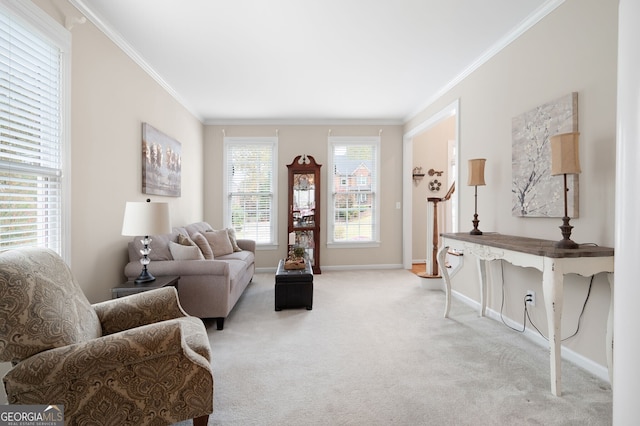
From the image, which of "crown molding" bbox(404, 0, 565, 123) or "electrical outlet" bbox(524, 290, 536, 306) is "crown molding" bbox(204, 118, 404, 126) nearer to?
"crown molding" bbox(404, 0, 565, 123)

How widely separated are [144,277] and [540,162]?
11.0 feet

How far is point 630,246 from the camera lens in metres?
1.14

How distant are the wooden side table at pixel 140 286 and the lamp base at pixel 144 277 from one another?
3cm

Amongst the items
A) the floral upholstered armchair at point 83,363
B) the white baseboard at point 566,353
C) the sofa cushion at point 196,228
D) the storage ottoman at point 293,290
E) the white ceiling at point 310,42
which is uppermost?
the white ceiling at point 310,42

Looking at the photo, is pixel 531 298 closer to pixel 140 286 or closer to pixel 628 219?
pixel 628 219

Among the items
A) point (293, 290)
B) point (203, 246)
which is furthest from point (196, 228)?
point (293, 290)

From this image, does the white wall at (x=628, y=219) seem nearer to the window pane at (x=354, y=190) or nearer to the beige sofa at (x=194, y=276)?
the beige sofa at (x=194, y=276)

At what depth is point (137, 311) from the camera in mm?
1812

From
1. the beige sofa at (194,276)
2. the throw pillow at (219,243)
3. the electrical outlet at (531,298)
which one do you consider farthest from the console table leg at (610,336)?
the throw pillow at (219,243)

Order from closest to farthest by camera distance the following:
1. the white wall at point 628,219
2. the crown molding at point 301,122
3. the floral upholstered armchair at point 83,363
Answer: the white wall at point 628,219, the floral upholstered armchair at point 83,363, the crown molding at point 301,122

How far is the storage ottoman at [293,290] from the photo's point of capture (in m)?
3.44

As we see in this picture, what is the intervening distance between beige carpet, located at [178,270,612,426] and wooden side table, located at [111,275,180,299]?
612 mm

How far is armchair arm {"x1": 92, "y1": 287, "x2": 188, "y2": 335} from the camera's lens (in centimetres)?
176

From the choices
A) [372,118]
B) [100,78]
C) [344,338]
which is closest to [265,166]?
[372,118]
